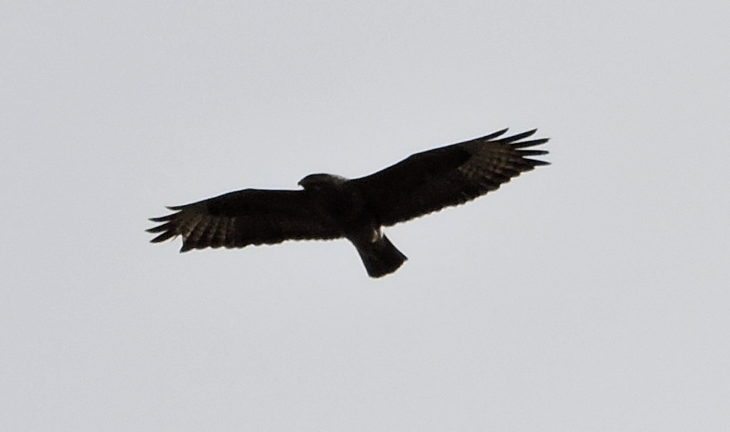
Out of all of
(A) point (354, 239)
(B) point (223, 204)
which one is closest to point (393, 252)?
(A) point (354, 239)

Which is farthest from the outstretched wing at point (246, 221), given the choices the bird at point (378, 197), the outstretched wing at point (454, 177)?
the outstretched wing at point (454, 177)

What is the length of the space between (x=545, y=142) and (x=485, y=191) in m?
0.68

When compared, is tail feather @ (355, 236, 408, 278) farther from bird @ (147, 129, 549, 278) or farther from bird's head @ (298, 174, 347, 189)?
bird's head @ (298, 174, 347, 189)

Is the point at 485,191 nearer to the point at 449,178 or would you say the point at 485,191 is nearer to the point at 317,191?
the point at 449,178

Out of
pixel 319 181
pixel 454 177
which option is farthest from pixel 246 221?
pixel 454 177

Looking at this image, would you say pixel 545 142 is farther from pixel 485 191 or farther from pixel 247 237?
pixel 247 237

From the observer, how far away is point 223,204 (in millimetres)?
17406

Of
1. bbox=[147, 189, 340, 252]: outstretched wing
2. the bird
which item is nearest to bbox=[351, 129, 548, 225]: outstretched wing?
the bird

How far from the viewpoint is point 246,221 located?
1747 centimetres

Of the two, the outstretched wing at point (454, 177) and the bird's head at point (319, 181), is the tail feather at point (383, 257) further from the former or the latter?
the bird's head at point (319, 181)

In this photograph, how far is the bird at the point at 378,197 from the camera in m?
16.8

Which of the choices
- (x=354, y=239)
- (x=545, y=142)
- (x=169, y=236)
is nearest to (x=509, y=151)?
(x=545, y=142)

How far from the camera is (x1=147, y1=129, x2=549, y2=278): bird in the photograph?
660 inches

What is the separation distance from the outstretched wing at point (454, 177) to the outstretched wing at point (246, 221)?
1.97 ft
